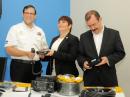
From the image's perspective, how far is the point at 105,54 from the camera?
295 centimetres

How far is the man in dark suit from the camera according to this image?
291 centimetres

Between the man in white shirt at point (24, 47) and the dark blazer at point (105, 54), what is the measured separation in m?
0.63

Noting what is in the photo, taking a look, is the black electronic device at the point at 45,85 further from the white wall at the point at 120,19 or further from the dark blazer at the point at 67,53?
the white wall at the point at 120,19

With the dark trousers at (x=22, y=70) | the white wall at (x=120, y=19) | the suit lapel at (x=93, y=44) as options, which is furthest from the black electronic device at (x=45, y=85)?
the white wall at (x=120, y=19)

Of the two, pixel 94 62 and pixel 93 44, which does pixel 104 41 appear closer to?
pixel 93 44

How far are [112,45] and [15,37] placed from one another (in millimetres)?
1149

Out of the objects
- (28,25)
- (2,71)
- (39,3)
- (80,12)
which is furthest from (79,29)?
(2,71)

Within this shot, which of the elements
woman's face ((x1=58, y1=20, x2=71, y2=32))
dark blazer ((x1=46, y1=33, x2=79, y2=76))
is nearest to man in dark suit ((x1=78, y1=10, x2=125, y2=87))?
dark blazer ((x1=46, y1=33, x2=79, y2=76))

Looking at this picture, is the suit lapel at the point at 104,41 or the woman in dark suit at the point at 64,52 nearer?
the suit lapel at the point at 104,41

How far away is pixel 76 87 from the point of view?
2465mm

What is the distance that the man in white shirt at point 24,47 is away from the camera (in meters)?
3.24

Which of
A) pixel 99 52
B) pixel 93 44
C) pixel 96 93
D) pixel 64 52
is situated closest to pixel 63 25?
pixel 64 52

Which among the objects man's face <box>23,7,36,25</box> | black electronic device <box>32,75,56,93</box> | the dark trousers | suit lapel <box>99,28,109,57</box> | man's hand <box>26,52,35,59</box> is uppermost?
man's face <box>23,7,36,25</box>

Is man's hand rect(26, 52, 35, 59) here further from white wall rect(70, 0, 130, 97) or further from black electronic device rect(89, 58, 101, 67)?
white wall rect(70, 0, 130, 97)
